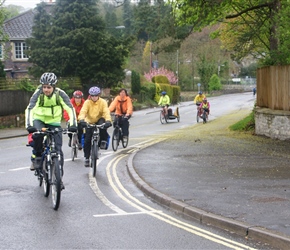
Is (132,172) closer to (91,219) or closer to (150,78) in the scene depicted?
(91,219)

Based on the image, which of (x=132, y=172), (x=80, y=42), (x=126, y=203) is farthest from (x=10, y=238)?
(x=80, y=42)

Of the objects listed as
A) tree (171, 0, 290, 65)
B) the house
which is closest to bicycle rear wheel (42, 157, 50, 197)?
tree (171, 0, 290, 65)

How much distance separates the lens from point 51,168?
28.6ft

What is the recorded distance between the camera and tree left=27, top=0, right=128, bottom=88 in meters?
41.7

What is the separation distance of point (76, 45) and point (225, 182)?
3347cm

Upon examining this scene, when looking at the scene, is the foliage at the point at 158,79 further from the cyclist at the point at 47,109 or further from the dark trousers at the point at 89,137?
the cyclist at the point at 47,109

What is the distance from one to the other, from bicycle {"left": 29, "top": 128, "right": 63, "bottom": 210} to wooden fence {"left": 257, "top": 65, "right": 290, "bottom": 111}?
34.8 feet

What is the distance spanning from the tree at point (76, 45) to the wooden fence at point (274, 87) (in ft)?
76.2

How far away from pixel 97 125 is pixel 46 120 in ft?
9.03

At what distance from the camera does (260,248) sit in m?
6.34

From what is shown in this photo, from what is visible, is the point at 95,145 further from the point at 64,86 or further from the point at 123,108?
the point at 64,86

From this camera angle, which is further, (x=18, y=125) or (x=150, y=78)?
(x=150, y=78)

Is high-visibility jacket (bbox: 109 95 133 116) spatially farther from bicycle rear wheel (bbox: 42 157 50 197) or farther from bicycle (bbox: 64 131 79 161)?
bicycle rear wheel (bbox: 42 157 50 197)

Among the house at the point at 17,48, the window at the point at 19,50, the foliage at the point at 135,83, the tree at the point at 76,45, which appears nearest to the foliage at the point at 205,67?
the foliage at the point at 135,83
